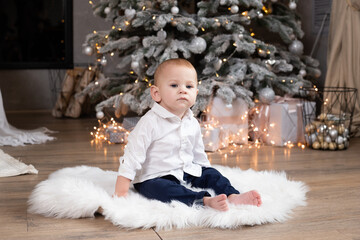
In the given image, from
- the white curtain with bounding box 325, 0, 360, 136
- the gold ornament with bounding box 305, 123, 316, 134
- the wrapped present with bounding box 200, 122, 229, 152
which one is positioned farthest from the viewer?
the white curtain with bounding box 325, 0, 360, 136

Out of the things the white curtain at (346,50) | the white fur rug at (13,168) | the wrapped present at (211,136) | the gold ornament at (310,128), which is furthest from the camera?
the white curtain at (346,50)

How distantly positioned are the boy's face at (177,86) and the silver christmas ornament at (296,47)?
6.36ft

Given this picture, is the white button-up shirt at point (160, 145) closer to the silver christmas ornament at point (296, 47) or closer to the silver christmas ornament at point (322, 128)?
the silver christmas ornament at point (322, 128)

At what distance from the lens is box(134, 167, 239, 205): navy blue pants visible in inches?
72.1

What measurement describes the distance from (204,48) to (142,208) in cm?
173

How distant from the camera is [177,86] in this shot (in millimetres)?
1893

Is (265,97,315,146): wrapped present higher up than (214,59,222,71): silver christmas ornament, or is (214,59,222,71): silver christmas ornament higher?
(214,59,222,71): silver christmas ornament

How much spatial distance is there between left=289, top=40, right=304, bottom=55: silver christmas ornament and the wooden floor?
0.74 m

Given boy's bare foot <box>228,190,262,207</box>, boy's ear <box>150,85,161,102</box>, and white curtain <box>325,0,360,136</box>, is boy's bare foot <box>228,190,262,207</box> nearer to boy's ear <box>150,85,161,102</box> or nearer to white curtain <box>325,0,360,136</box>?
boy's ear <box>150,85,161,102</box>

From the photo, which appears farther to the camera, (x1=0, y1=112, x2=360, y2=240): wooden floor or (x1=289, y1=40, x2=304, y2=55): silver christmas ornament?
(x1=289, y1=40, x2=304, y2=55): silver christmas ornament

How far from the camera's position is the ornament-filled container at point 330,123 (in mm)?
3133

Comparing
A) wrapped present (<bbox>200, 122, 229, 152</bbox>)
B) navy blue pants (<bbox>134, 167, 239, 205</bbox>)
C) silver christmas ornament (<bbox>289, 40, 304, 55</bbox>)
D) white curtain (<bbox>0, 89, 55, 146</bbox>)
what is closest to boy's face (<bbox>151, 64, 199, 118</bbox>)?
navy blue pants (<bbox>134, 167, 239, 205</bbox>)

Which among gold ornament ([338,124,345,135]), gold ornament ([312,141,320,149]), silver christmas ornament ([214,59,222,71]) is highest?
silver christmas ornament ([214,59,222,71])

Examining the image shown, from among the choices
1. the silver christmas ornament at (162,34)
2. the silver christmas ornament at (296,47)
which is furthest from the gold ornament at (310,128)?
the silver christmas ornament at (162,34)
